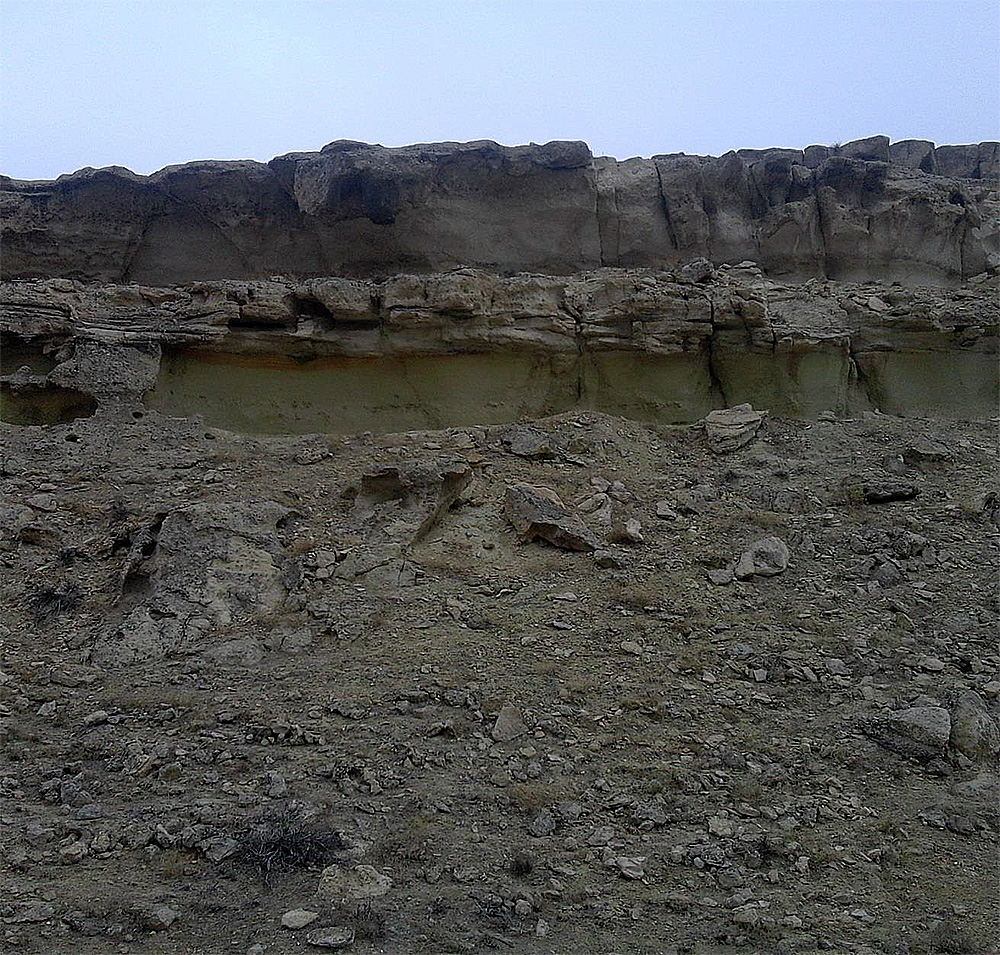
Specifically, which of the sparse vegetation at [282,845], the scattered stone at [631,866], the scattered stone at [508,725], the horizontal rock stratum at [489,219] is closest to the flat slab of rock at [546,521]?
the scattered stone at [508,725]

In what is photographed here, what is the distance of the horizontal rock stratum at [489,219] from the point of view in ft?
39.2

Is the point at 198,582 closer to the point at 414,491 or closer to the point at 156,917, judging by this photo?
the point at 414,491

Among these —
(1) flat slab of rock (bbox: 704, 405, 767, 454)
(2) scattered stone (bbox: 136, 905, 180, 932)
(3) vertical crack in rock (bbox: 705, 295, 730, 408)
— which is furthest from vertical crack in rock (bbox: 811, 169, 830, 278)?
(2) scattered stone (bbox: 136, 905, 180, 932)

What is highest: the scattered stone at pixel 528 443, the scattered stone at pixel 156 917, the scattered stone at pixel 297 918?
the scattered stone at pixel 528 443

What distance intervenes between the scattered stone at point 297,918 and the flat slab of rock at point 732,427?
7405 mm

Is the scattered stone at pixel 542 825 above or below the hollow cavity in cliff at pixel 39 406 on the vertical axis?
below

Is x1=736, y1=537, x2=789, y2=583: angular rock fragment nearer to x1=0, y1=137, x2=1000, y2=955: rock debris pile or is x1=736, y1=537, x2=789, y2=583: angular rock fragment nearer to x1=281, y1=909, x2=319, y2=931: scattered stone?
x1=0, y1=137, x2=1000, y2=955: rock debris pile

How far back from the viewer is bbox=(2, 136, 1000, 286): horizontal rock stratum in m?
A: 12.0

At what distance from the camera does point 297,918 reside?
12.6 feet

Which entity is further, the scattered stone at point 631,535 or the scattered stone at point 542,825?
the scattered stone at point 631,535

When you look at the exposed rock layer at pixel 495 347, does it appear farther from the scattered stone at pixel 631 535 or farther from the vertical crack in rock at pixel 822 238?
the scattered stone at pixel 631 535

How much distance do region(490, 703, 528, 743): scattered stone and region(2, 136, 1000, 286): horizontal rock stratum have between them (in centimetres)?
816

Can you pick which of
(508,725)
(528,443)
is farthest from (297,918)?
(528,443)

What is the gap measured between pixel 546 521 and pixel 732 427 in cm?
346
